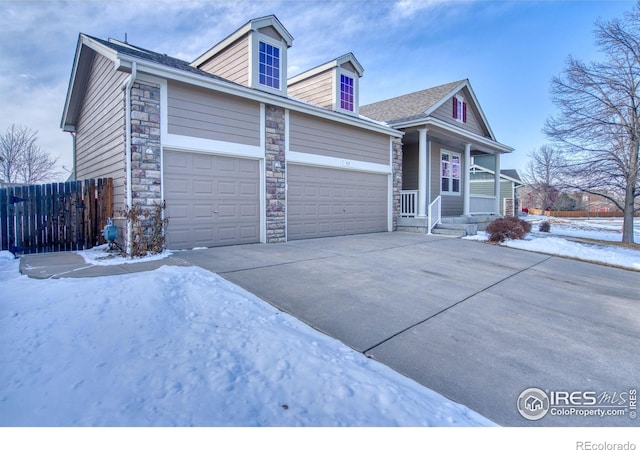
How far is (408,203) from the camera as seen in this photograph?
12016 millimetres

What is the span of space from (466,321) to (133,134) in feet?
20.1

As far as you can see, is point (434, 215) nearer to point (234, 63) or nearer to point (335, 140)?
point (335, 140)

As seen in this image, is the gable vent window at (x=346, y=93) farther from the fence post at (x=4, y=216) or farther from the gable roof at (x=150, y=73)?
the fence post at (x=4, y=216)

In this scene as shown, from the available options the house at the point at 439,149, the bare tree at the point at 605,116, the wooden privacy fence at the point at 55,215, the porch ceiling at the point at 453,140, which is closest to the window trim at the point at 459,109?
the house at the point at 439,149

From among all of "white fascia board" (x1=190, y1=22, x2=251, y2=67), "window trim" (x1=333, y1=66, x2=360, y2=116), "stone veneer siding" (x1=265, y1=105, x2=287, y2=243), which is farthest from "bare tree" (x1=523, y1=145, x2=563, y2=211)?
"white fascia board" (x1=190, y1=22, x2=251, y2=67)

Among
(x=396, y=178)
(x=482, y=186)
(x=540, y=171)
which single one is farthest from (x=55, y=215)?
(x=540, y=171)

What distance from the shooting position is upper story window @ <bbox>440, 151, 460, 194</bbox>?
46.3 feet

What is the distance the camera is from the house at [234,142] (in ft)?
20.2

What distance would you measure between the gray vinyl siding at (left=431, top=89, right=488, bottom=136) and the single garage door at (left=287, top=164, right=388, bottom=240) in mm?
3943

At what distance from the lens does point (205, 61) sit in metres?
10.3

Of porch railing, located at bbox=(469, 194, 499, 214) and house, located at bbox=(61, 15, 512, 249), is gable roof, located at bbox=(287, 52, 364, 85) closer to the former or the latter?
house, located at bbox=(61, 15, 512, 249)
